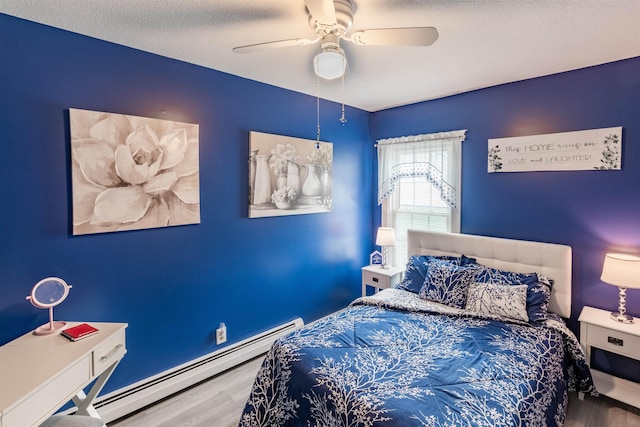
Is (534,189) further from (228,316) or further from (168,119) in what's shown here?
(168,119)

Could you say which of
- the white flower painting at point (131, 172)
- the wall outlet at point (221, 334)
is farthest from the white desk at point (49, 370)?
the wall outlet at point (221, 334)

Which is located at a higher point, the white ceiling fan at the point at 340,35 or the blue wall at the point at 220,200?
the white ceiling fan at the point at 340,35

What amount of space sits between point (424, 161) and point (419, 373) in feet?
7.69

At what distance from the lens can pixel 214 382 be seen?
2.56 m

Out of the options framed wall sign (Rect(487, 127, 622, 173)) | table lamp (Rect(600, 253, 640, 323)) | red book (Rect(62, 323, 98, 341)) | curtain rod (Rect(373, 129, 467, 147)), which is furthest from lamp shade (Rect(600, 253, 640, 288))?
red book (Rect(62, 323, 98, 341))

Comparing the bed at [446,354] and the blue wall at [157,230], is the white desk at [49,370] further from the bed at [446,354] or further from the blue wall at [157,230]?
the bed at [446,354]

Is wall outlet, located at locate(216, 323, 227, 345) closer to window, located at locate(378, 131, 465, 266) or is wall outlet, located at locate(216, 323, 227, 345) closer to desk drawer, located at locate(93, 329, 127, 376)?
desk drawer, located at locate(93, 329, 127, 376)

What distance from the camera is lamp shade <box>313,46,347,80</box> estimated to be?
159cm

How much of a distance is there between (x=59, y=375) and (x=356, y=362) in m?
1.41

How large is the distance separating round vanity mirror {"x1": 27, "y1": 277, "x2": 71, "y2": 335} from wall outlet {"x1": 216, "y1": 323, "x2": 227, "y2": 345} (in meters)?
1.11

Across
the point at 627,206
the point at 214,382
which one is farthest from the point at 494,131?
the point at 214,382

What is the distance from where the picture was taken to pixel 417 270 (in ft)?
9.68

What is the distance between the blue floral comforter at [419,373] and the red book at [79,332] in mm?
981

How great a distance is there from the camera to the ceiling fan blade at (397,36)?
1.48 m
